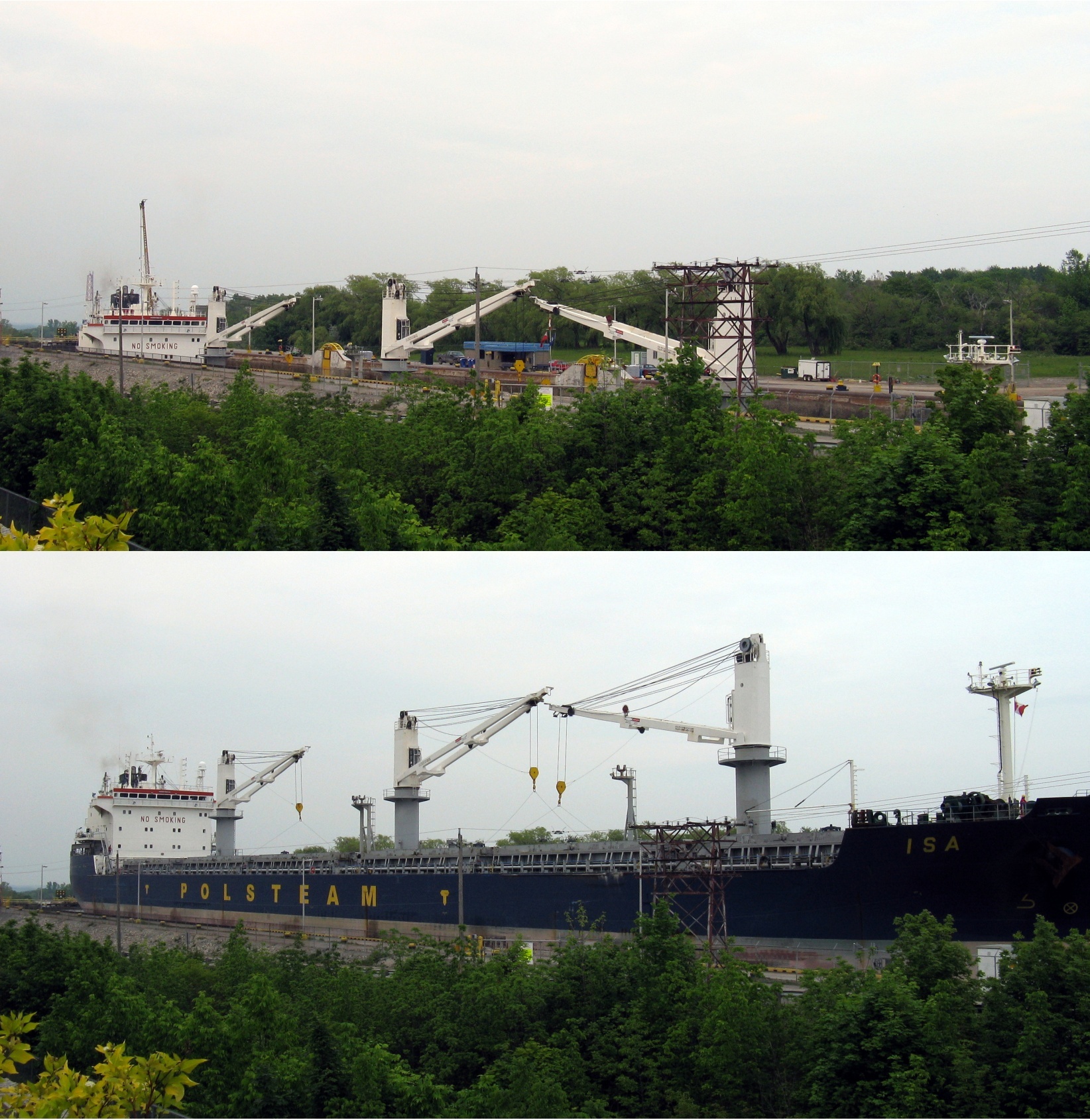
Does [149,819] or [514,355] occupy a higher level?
[514,355]

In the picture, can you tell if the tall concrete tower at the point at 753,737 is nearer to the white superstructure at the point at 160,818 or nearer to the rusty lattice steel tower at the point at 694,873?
the rusty lattice steel tower at the point at 694,873

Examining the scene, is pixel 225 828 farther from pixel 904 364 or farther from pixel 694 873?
pixel 904 364

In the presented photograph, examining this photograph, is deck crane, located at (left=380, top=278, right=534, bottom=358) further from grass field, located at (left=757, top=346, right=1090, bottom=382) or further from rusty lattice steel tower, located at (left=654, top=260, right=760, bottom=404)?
rusty lattice steel tower, located at (left=654, top=260, right=760, bottom=404)

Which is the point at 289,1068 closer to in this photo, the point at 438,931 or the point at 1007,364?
the point at 438,931

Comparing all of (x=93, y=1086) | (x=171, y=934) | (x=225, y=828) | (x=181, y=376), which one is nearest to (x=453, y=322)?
(x=181, y=376)

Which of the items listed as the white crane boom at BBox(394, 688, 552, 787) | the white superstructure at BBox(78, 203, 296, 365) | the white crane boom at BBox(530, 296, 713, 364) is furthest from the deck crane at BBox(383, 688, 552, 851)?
the white superstructure at BBox(78, 203, 296, 365)

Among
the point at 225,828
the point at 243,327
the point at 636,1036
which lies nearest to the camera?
the point at 636,1036
